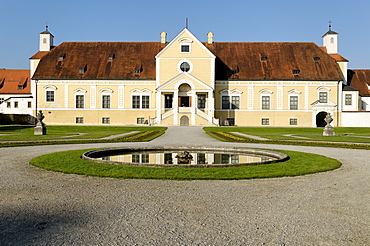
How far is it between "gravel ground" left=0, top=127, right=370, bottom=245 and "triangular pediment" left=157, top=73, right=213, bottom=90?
39866mm

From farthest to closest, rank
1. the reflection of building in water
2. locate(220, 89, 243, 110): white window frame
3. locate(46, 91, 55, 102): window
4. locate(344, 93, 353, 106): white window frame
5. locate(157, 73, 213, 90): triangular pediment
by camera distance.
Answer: locate(344, 93, 353, 106): white window frame → locate(46, 91, 55, 102): window → locate(220, 89, 243, 110): white window frame → locate(157, 73, 213, 90): triangular pediment → the reflection of building in water

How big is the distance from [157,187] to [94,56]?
49147 millimetres

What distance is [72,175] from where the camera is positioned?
430 inches

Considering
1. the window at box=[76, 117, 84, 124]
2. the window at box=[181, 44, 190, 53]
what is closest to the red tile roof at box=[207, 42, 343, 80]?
the window at box=[181, 44, 190, 53]

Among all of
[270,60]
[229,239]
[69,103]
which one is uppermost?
[270,60]

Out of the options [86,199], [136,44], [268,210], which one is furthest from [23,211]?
[136,44]

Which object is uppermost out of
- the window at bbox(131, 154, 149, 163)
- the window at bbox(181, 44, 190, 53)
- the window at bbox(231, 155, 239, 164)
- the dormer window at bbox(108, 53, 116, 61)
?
the window at bbox(181, 44, 190, 53)

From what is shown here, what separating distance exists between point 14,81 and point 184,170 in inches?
Result: 2438

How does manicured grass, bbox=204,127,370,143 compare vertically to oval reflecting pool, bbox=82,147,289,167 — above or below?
above

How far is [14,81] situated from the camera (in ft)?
212

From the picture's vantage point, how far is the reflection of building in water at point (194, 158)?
14562 mm

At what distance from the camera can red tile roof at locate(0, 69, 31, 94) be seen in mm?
62853

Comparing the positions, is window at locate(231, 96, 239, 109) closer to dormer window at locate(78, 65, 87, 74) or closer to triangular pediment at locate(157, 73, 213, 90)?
triangular pediment at locate(157, 73, 213, 90)

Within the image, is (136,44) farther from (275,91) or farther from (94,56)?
(275,91)
